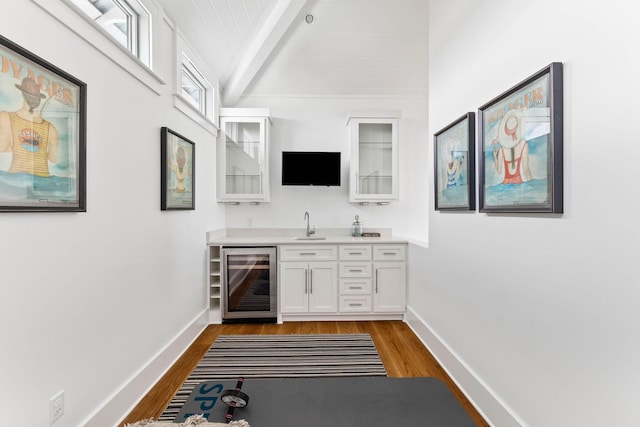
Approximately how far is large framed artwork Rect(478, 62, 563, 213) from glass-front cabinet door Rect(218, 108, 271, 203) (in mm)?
2620

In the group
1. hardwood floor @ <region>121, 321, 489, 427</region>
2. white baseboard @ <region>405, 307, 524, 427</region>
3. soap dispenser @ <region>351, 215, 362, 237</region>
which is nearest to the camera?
white baseboard @ <region>405, 307, 524, 427</region>

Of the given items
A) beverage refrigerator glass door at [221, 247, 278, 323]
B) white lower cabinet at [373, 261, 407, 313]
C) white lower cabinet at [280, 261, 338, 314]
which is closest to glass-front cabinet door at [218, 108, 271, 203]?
beverage refrigerator glass door at [221, 247, 278, 323]

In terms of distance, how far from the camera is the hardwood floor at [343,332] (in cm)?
204

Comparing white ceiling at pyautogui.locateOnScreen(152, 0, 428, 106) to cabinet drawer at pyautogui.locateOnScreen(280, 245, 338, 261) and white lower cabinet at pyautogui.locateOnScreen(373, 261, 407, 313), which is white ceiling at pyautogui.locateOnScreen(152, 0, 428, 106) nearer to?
cabinet drawer at pyautogui.locateOnScreen(280, 245, 338, 261)

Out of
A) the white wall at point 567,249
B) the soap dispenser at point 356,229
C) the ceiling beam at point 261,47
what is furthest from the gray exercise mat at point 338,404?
the ceiling beam at point 261,47

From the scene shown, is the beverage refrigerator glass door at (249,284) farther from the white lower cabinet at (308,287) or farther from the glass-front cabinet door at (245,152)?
the glass-front cabinet door at (245,152)

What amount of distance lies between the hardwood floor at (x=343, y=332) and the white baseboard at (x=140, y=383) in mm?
42

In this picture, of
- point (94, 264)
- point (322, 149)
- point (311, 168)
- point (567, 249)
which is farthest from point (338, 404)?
point (322, 149)

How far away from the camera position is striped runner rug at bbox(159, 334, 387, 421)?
239 cm

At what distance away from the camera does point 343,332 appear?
323cm

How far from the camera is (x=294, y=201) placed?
4180mm

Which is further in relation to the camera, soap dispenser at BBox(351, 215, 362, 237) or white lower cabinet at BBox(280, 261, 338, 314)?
soap dispenser at BBox(351, 215, 362, 237)

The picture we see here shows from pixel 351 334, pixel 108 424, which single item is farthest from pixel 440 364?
pixel 108 424

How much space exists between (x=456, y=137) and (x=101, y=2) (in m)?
2.47
